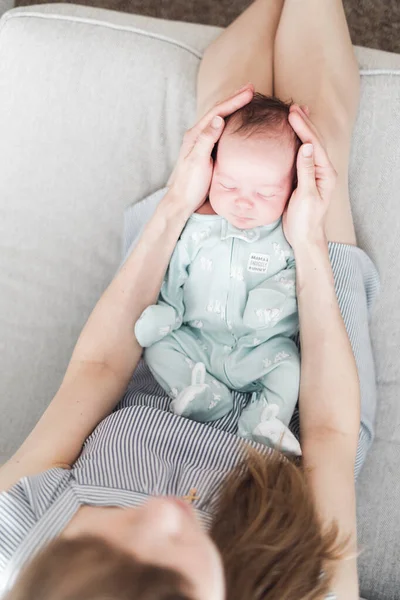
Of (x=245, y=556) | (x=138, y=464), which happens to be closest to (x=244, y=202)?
(x=138, y=464)

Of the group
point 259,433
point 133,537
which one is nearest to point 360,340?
point 259,433

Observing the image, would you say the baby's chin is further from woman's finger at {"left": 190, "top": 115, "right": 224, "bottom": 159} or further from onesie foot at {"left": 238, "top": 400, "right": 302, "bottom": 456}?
onesie foot at {"left": 238, "top": 400, "right": 302, "bottom": 456}

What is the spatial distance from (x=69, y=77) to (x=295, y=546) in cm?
113

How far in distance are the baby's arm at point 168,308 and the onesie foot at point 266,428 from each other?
0.71 ft

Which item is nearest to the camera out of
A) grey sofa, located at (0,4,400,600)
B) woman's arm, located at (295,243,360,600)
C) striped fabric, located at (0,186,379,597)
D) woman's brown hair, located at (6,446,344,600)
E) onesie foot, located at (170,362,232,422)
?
woman's brown hair, located at (6,446,344,600)

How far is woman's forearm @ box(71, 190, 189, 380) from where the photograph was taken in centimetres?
115

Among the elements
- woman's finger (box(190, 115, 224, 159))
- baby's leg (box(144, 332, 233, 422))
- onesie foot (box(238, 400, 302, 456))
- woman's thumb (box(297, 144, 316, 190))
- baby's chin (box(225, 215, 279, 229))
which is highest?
woman's finger (box(190, 115, 224, 159))

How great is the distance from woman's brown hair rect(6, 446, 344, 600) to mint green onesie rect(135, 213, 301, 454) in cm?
16

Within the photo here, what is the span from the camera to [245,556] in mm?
781

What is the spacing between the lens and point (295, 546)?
812 millimetres

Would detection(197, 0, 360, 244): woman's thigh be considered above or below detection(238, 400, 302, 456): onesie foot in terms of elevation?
above

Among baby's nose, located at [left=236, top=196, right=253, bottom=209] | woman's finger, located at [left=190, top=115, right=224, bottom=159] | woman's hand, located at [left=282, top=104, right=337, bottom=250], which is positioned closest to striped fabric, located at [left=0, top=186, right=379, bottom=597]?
woman's hand, located at [left=282, top=104, right=337, bottom=250]

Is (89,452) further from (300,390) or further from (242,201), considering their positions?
(242,201)

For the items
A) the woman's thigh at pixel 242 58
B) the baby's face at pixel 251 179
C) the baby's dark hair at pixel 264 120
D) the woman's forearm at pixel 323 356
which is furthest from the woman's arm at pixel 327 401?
the woman's thigh at pixel 242 58
